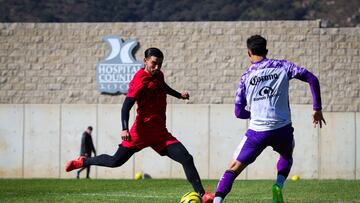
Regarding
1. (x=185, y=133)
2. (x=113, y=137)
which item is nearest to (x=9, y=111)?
(x=113, y=137)

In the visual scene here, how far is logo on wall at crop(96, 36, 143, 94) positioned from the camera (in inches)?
1250

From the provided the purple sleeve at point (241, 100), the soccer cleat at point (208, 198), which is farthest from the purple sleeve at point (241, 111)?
the soccer cleat at point (208, 198)

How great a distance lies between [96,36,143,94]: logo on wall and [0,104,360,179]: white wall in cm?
70

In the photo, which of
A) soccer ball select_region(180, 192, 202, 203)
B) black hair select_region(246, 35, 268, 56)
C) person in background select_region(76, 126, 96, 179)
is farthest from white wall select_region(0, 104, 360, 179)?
black hair select_region(246, 35, 268, 56)

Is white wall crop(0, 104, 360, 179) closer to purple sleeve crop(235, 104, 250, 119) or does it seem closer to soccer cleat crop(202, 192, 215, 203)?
soccer cleat crop(202, 192, 215, 203)

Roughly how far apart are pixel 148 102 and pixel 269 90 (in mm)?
2294

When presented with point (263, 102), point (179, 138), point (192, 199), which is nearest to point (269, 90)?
point (263, 102)

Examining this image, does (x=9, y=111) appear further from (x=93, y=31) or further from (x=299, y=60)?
(x=299, y=60)

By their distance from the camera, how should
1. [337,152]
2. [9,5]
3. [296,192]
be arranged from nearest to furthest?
1. [296,192]
2. [337,152]
3. [9,5]

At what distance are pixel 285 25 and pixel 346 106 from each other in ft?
11.1

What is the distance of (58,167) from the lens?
3195 centimetres

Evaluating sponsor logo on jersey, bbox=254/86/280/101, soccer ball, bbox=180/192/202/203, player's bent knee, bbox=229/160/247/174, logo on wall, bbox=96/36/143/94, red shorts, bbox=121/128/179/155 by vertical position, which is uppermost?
logo on wall, bbox=96/36/143/94

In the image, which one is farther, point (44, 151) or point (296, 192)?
point (44, 151)

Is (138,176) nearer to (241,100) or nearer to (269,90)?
(241,100)
